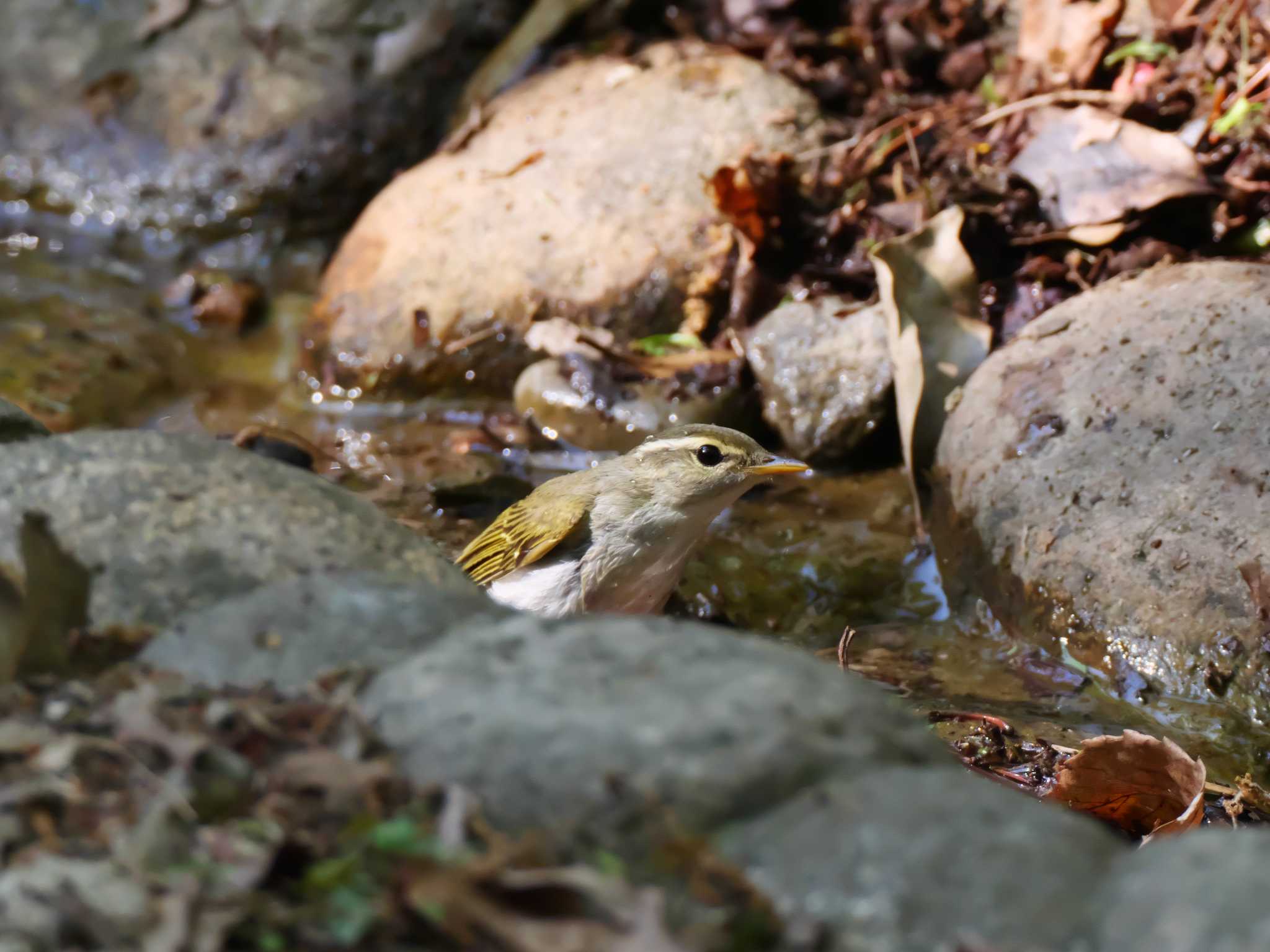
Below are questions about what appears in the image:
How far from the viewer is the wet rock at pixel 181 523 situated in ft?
8.45

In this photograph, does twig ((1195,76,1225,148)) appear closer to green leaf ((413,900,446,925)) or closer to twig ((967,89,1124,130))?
twig ((967,89,1124,130))

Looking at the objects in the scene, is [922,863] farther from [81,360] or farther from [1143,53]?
[81,360]

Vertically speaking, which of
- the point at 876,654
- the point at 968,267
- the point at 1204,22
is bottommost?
the point at 876,654

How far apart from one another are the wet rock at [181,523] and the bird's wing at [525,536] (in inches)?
90.4

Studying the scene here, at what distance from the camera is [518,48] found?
967 cm

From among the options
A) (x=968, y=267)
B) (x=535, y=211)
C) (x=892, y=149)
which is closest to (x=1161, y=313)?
(x=968, y=267)

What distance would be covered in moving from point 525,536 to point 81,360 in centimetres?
445

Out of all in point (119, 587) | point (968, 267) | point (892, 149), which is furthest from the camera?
point (892, 149)

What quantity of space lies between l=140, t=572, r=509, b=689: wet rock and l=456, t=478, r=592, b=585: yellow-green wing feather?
2684mm

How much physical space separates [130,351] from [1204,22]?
7458mm

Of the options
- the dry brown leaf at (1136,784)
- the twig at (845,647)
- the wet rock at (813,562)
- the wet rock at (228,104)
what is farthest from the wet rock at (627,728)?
the wet rock at (228,104)

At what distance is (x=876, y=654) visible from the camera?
5.30 m

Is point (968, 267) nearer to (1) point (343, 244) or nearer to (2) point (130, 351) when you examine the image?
(1) point (343, 244)

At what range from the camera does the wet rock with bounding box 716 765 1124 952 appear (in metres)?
1.82
